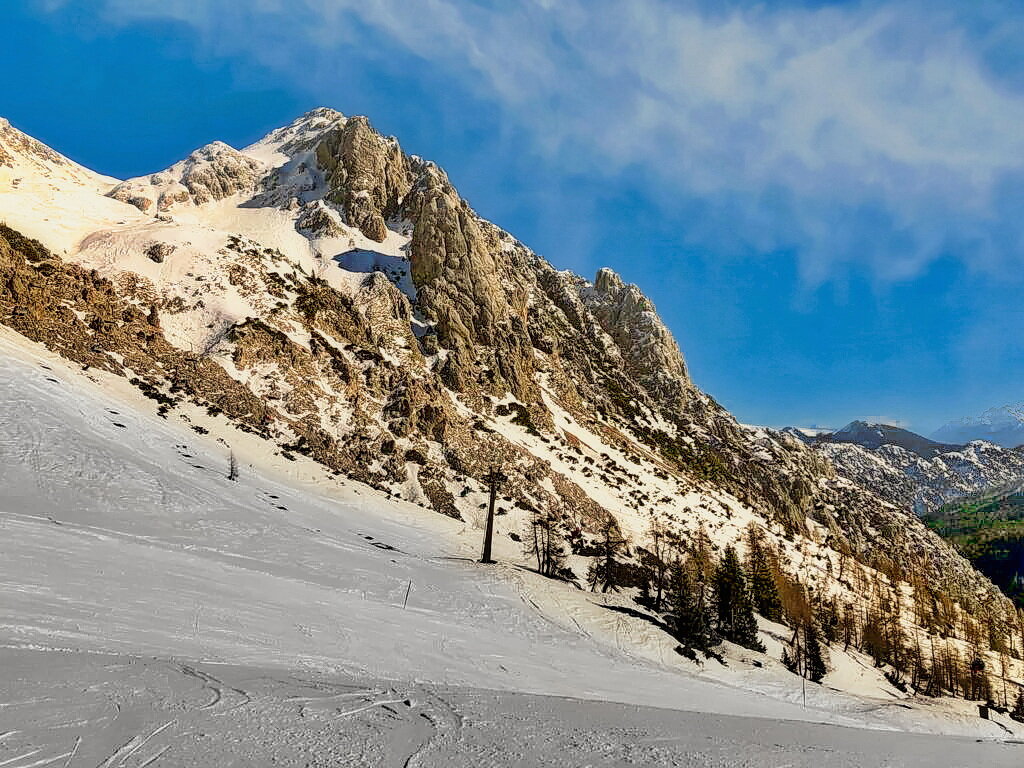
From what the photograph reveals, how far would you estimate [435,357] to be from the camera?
3287 inches

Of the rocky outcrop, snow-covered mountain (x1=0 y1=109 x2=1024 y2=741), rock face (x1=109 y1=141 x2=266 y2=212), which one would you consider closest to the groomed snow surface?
snow-covered mountain (x1=0 y1=109 x2=1024 y2=741)

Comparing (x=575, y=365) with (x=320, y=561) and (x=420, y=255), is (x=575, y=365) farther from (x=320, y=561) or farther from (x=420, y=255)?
(x=320, y=561)

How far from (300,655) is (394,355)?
68.0 metres

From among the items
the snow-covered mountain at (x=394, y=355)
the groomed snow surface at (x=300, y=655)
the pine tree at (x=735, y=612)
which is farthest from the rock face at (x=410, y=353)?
the groomed snow surface at (x=300, y=655)

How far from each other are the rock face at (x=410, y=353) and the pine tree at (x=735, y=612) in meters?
17.4

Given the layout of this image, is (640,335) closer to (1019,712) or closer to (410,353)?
(410,353)

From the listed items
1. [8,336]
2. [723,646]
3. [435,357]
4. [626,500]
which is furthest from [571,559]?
[8,336]

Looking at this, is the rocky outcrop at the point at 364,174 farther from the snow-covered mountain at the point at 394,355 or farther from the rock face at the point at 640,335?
the rock face at the point at 640,335

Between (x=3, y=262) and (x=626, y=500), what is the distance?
7789 centimetres

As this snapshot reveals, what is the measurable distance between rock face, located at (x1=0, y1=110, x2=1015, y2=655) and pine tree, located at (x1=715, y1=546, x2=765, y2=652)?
57.0ft

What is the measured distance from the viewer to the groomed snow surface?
606cm

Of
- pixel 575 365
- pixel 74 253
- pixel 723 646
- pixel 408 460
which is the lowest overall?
pixel 723 646

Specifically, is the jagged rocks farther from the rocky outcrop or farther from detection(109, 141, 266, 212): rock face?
the rocky outcrop

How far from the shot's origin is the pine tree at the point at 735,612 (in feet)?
116
